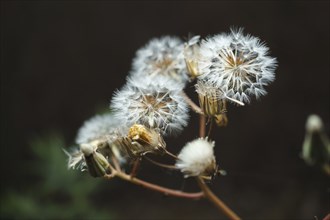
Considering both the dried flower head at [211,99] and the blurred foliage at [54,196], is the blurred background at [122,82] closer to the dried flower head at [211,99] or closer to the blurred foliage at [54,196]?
the blurred foliage at [54,196]

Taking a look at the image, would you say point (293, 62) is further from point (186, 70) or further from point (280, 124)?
point (186, 70)

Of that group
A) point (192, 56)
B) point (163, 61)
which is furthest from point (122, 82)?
point (192, 56)

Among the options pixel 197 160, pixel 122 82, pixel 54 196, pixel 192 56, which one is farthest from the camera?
pixel 122 82

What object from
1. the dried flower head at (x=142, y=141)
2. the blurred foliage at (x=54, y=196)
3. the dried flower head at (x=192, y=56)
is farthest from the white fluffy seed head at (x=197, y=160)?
the blurred foliage at (x=54, y=196)

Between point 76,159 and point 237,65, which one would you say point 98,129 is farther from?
point 237,65

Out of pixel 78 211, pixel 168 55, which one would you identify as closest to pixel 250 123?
pixel 78 211

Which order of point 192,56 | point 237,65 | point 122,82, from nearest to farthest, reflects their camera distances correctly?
point 237,65 → point 192,56 → point 122,82

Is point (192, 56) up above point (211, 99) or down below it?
above
